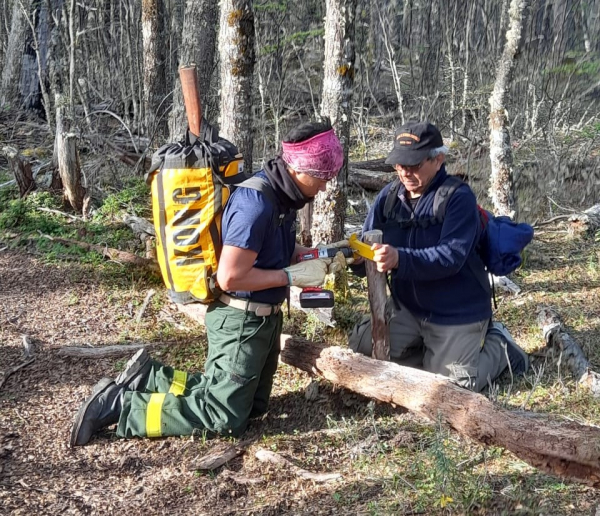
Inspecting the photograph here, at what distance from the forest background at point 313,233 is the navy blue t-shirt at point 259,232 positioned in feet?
3.07

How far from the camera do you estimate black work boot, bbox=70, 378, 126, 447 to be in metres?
3.80

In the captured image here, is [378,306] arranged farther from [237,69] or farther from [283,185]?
[237,69]

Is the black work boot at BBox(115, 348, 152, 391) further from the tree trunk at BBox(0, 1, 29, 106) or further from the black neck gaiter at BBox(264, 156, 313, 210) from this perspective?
the tree trunk at BBox(0, 1, 29, 106)

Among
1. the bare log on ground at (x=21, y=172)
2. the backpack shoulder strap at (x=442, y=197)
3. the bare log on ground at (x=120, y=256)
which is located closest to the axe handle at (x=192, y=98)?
the backpack shoulder strap at (x=442, y=197)

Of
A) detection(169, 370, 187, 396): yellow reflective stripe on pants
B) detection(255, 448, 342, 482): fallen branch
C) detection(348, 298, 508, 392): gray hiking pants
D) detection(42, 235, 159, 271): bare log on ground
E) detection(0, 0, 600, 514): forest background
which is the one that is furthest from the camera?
detection(42, 235, 159, 271): bare log on ground

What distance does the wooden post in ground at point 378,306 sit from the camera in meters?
4.12

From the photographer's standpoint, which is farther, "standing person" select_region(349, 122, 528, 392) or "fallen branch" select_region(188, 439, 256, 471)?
"standing person" select_region(349, 122, 528, 392)

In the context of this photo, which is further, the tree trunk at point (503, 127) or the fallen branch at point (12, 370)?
the tree trunk at point (503, 127)

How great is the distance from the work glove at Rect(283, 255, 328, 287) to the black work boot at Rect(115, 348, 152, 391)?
1.16 meters

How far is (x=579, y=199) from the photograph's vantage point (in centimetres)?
875

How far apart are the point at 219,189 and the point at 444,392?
178 cm

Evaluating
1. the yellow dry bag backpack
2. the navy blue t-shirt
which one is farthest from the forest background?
the yellow dry bag backpack

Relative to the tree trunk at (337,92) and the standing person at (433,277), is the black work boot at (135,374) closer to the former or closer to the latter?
the standing person at (433,277)

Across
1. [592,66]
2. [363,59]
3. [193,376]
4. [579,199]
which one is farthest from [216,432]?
[363,59]
